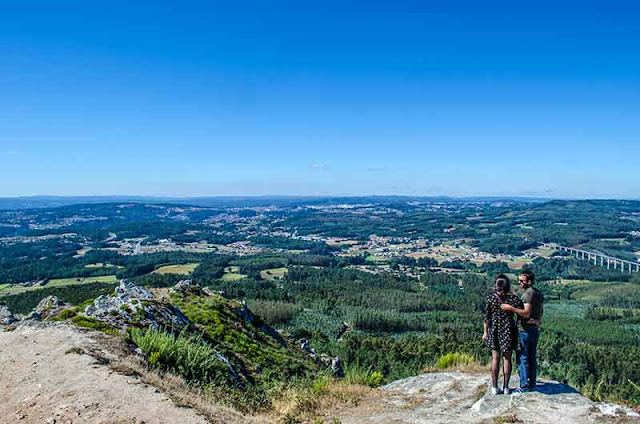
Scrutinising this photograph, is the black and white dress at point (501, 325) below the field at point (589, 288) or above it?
above

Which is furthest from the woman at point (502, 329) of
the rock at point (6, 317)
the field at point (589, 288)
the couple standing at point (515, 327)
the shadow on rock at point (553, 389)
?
the field at point (589, 288)

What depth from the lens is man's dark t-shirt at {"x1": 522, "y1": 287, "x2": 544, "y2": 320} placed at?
9.01 m

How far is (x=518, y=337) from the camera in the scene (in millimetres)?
9438

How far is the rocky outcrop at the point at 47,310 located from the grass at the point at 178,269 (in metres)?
115

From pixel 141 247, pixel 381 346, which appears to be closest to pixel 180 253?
pixel 141 247

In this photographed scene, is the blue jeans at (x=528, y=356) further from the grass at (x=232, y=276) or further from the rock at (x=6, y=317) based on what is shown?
the grass at (x=232, y=276)

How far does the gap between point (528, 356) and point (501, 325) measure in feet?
2.60

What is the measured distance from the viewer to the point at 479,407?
8.90m

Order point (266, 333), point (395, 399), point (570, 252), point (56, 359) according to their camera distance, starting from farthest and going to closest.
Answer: point (570, 252) → point (266, 333) → point (395, 399) → point (56, 359)

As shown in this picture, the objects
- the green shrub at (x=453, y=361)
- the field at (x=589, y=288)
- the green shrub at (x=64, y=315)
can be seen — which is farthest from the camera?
the field at (x=589, y=288)

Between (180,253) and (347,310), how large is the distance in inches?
3874

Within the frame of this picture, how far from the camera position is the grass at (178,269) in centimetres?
12950

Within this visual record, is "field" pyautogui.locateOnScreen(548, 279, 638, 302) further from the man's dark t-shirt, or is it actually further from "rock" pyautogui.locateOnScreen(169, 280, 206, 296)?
the man's dark t-shirt

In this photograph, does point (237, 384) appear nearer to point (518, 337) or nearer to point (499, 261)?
point (518, 337)
